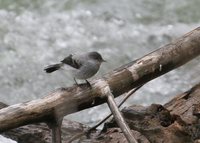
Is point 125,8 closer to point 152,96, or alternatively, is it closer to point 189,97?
point 152,96

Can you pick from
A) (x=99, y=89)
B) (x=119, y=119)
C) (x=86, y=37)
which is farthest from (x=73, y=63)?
(x=86, y=37)

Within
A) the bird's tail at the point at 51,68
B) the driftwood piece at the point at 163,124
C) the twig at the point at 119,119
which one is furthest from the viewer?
the bird's tail at the point at 51,68

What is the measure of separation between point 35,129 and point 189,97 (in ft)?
4.12

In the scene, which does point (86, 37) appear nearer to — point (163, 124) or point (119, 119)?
point (163, 124)

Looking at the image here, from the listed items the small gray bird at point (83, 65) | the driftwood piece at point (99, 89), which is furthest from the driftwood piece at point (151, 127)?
the small gray bird at point (83, 65)

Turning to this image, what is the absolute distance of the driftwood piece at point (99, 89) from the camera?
343 centimetres

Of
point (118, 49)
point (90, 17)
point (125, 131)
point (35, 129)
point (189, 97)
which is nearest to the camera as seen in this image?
point (125, 131)

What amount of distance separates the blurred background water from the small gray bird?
2.32 m

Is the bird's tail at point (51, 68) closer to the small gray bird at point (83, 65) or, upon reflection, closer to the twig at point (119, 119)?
the small gray bird at point (83, 65)

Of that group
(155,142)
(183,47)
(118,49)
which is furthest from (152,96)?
(155,142)

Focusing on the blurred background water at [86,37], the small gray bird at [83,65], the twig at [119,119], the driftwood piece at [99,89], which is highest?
the blurred background water at [86,37]

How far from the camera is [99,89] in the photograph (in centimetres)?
373

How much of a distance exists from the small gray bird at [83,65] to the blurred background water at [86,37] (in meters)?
2.32

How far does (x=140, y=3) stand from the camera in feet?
29.6
